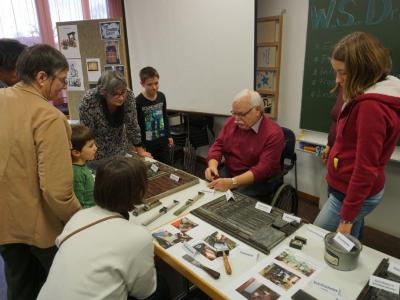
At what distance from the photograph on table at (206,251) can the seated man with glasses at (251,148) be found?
1.97ft

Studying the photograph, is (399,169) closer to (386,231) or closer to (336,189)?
(386,231)

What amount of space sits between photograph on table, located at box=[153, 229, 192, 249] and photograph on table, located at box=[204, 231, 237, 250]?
92mm

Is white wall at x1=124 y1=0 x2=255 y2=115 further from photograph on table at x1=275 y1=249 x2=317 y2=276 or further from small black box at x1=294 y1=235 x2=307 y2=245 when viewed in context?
photograph on table at x1=275 y1=249 x2=317 y2=276

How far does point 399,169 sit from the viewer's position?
251 cm

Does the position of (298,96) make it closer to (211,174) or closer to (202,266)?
(211,174)

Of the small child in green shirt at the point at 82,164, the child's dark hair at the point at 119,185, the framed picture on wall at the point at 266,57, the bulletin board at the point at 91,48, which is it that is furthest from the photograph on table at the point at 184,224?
the bulletin board at the point at 91,48

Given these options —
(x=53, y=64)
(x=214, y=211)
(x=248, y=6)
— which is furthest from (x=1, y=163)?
(x=248, y=6)

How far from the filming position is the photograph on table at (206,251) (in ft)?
4.03

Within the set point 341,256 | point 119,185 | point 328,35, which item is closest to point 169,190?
point 119,185

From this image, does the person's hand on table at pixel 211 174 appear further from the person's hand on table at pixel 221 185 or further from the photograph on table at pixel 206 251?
the photograph on table at pixel 206 251

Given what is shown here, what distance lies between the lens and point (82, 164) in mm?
1629

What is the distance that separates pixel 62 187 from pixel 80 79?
2969mm

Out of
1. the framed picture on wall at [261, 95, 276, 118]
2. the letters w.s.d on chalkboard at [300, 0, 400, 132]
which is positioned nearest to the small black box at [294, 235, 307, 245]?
the letters w.s.d on chalkboard at [300, 0, 400, 132]

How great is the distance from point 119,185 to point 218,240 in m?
0.51
